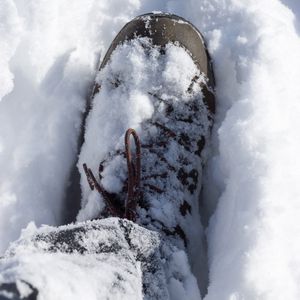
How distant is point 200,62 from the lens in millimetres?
1528

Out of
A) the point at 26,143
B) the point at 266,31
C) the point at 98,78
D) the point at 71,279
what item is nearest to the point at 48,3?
the point at 98,78

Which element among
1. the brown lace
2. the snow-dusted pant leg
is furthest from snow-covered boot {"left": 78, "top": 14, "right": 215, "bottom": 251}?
the snow-dusted pant leg

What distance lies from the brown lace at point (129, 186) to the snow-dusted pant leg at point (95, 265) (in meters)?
0.17

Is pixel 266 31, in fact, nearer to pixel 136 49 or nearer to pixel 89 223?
pixel 136 49

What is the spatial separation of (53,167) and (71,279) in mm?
725

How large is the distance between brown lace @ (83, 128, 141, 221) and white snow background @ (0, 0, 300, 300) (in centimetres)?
19

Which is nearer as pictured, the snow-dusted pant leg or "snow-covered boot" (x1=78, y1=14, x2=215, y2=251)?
the snow-dusted pant leg

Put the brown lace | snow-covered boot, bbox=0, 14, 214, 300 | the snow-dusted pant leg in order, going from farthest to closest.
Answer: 1. the brown lace
2. snow-covered boot, bbox=0, 14, 214, 300
3. the snow-dusted pant leg

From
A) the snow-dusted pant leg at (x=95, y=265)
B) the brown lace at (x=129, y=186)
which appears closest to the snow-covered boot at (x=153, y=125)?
the brown lace at (x=129, y=186)

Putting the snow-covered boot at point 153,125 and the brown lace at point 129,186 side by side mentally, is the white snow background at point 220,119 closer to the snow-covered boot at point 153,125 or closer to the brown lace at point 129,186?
the snow-covered boot at point 153,125

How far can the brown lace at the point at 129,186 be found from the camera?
1.26m

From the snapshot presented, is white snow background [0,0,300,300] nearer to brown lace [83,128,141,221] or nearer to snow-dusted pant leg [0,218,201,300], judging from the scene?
snow-dusted pant leg [0,218,201,300]

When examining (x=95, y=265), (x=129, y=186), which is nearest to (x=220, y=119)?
(x=129, y=186)

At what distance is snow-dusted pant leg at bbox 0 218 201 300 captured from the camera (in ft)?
2.38
